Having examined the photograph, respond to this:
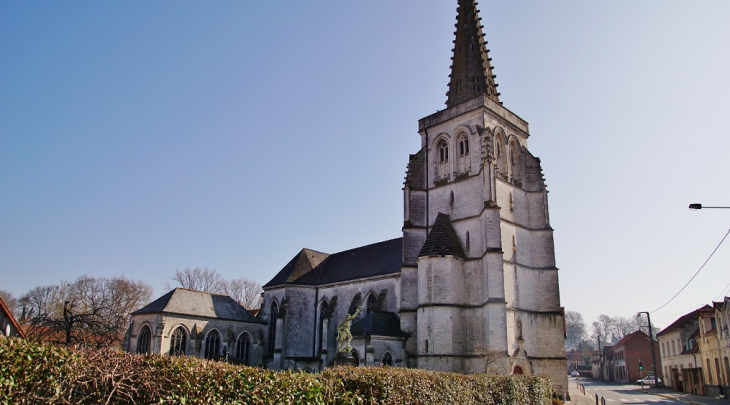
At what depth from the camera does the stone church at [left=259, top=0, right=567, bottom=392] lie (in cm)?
2992

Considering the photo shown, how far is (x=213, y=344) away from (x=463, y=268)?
19.9 m

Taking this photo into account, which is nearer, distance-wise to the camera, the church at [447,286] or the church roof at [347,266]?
the church at [447,286]

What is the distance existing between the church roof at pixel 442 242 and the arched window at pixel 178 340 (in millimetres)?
18244

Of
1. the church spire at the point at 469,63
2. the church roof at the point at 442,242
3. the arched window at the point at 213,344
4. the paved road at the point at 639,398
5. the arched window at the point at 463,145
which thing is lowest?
the paved road at the point at 639,398

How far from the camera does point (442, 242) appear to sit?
31.6 meters

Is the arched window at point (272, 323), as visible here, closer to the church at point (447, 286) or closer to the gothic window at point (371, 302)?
the church at point (447, 286)

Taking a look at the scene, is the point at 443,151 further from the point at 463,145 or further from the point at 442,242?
the point at 442,242

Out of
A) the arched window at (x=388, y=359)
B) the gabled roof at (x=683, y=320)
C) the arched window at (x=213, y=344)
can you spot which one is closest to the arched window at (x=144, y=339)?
the arched window at (x=213, y=344)

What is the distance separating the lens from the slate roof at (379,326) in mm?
31094

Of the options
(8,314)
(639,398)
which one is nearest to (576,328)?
(639,398)

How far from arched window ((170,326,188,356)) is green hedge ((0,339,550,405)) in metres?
27.3

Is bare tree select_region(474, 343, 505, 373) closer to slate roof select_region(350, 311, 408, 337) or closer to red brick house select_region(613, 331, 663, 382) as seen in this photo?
slate roof select_region(350, 311, 408, 337)

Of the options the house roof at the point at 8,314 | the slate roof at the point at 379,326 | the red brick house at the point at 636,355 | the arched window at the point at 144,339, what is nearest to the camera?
the house roof at the point at 8,314

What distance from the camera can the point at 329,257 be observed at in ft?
155
